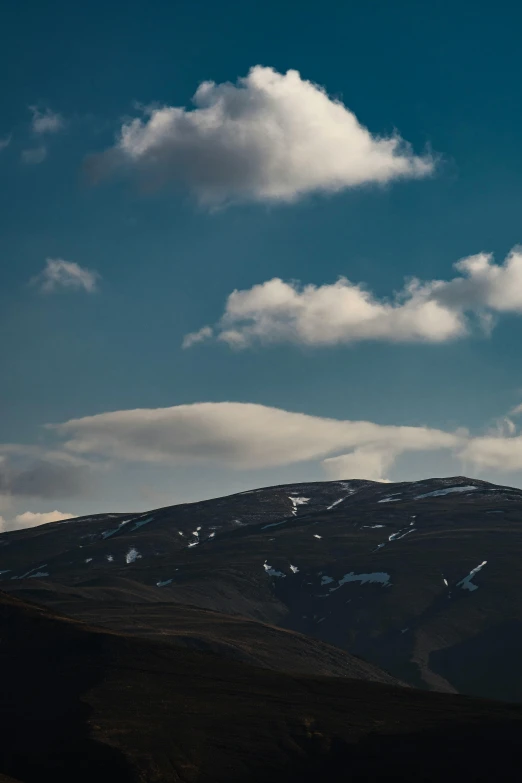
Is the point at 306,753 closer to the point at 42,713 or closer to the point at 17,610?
the point at 42,713

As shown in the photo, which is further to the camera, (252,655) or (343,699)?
(252,655)

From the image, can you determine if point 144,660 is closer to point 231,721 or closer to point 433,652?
point 231,721

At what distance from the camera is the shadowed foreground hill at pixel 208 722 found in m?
75.1

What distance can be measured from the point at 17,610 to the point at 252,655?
46580 millimetres

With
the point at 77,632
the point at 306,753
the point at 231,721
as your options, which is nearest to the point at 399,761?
the point at 306,753

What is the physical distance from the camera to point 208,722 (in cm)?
8481

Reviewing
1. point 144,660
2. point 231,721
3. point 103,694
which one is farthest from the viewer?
point 144,660

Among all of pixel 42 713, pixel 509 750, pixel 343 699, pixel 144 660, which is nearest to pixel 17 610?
pixel 144 660

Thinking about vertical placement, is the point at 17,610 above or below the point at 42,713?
above

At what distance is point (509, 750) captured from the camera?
77.6m

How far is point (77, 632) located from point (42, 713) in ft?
71.4

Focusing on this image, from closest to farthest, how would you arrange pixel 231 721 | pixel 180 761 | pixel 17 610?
1. pixel 180 761
2. pixel 231 721
3. pixel 17 610

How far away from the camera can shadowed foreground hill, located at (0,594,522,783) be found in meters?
75.1

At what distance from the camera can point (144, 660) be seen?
338 ft
